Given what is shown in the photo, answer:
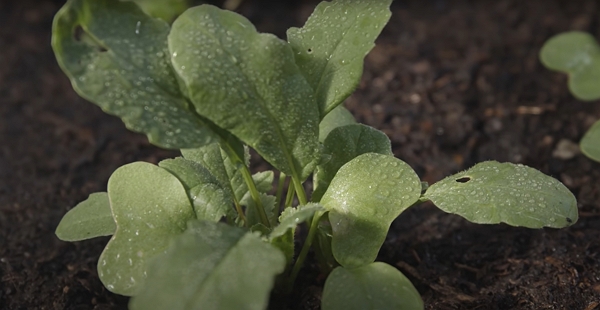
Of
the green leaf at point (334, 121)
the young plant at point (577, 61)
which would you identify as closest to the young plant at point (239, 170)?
the green leaf at point (334, 121)

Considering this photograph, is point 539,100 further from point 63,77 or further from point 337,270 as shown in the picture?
point 63,77

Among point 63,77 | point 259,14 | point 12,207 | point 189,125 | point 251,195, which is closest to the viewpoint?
point 189,125

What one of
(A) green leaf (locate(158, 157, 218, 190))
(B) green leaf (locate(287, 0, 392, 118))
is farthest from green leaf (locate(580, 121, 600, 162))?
(A) green leaf (locate(158, 157, 218, 190))

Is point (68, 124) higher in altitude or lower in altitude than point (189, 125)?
lower

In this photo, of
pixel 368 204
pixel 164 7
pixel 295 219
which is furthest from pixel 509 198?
pixel 164 7

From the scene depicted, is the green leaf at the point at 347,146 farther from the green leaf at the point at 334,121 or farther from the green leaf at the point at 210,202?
the green leaf at the point at 210,202

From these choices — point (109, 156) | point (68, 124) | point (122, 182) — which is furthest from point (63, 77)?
point (122, 182)

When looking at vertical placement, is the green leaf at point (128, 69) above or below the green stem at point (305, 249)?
above
